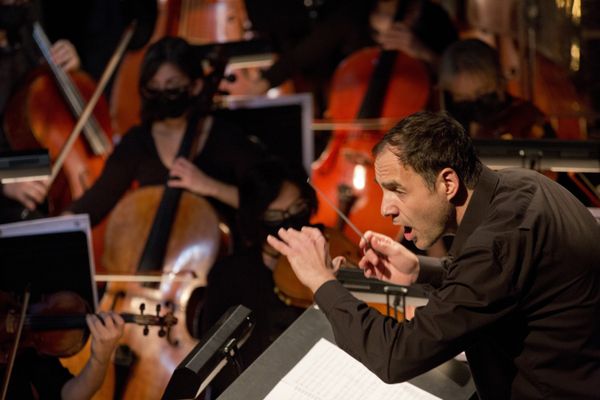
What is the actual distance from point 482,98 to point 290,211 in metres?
1.14

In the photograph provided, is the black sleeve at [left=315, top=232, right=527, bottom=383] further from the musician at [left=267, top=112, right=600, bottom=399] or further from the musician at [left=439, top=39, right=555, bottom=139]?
the musician at [left=439, top=39, right=555, bottom=139]

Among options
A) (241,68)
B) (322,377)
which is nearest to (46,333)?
(322,377)

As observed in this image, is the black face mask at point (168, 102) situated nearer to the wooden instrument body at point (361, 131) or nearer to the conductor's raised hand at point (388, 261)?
the wooden instrument body at point (361, 131)

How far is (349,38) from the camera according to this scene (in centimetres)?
456

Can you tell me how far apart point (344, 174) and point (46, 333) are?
1563 mm

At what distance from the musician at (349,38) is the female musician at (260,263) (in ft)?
2.96

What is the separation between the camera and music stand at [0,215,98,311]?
9.73ft

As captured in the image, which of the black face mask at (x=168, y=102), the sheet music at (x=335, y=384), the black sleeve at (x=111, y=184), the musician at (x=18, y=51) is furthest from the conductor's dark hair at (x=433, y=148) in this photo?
the musician at (x=18, y=51)

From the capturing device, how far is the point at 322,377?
6.79 feet

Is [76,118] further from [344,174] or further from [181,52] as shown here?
[344,174]

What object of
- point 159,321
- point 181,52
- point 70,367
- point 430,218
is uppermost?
point 430,218

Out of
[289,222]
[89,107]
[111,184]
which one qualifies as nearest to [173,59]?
[89,107]

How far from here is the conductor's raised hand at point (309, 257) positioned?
1.96m

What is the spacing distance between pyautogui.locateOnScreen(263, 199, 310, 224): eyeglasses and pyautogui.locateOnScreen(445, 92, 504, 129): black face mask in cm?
96
